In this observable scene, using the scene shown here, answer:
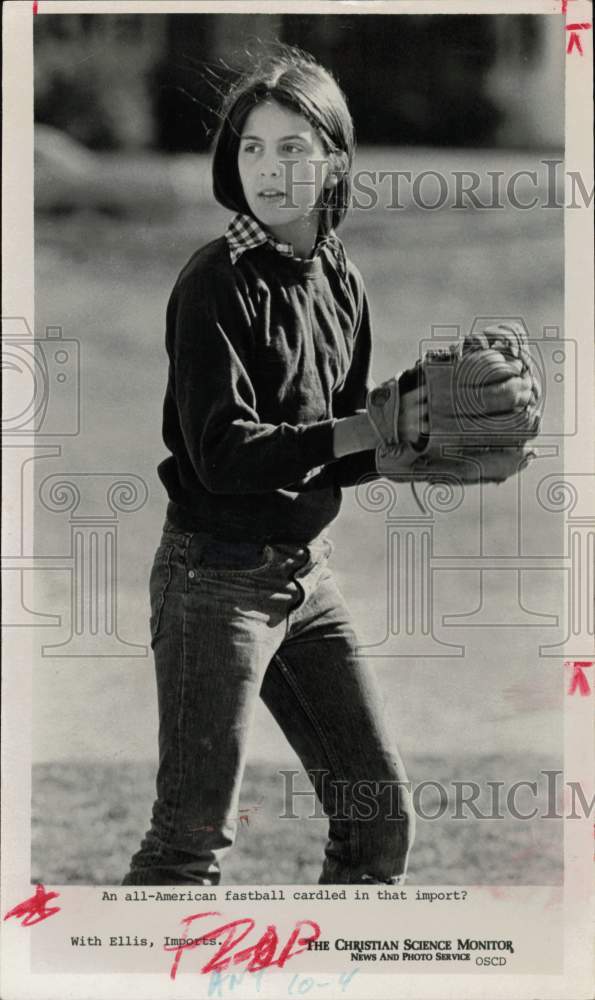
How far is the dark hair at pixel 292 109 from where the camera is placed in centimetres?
210

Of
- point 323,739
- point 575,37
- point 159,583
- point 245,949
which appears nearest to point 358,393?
point 159,583

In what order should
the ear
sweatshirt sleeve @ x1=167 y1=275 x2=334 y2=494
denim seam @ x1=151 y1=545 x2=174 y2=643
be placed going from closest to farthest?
sweatshirt sleeve @ x1=167 y1=275 x2=334 y2=494 → denim seam @ x1=151 y1=545 x2=174 y2=643 → the ear

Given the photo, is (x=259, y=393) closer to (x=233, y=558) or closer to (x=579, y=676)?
(x=233, y=558)

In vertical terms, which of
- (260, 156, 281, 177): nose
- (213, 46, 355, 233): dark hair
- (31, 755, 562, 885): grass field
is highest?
(213, 46, 355, 233): dark hair

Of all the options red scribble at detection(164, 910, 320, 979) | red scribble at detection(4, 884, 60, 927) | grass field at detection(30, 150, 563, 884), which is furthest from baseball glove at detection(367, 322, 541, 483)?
red scribble at detection(4, 884, 60, 927)

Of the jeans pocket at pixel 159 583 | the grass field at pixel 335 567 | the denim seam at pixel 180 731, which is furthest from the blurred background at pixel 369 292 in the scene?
the denim seam at pixel 180 731

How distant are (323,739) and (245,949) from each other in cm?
49

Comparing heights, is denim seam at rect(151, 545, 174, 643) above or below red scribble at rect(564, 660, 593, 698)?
above

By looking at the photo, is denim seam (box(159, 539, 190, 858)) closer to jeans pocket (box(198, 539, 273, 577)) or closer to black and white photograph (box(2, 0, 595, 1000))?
jeans pocket (box(198, 539, 273, 577))

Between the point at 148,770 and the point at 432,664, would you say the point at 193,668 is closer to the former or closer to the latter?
the point at 148,770

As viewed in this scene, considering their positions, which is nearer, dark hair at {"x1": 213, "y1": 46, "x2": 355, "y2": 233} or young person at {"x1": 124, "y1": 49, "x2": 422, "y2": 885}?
young person at {"x1": 124, "y1": 49, "x2": 422, "y2": 885}

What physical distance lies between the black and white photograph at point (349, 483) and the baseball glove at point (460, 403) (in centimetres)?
6

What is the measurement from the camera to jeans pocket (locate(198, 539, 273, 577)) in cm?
197

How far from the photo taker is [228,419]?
1.91 m
